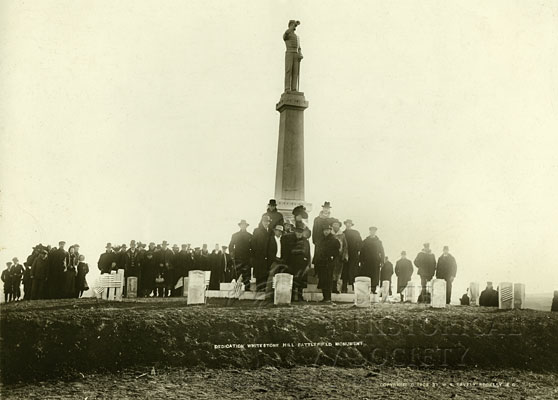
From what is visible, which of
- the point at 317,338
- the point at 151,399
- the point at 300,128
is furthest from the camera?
the point at 300,128

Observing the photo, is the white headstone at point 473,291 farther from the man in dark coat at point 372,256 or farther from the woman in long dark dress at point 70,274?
the woman in long dark dress at point 70,274

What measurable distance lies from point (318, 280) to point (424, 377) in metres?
4.71

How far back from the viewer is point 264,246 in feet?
40.2

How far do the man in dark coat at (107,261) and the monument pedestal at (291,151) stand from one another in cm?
527

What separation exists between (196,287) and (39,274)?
5.24m

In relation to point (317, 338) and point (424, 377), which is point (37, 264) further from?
point (424, 377)

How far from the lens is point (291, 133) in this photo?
1573 cm

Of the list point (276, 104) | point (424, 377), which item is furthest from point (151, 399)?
point (276, 104)

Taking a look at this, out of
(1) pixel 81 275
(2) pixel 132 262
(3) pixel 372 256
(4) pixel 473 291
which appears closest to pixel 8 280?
(1) pixel 81 275

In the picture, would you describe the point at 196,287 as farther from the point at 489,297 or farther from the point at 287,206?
the point at 489,297

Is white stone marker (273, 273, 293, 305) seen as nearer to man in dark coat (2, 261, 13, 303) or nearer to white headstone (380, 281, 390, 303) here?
white headstone (380, 281, 390, 303)

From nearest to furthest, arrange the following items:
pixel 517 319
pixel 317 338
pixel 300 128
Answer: pixel 317 338 → pixel 517 319 → pixel 300 128

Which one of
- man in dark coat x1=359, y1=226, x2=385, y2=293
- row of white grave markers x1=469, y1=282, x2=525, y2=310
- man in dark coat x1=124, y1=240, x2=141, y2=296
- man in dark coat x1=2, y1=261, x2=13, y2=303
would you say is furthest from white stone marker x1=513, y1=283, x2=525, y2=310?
man in dark coat x1=2, y1=261, x2=13, y2=303

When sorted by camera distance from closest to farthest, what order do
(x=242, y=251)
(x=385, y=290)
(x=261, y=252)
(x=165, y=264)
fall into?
(x=261, y=252), (x=242, y=251), (x=385, y=290), (x=165, y=264)
